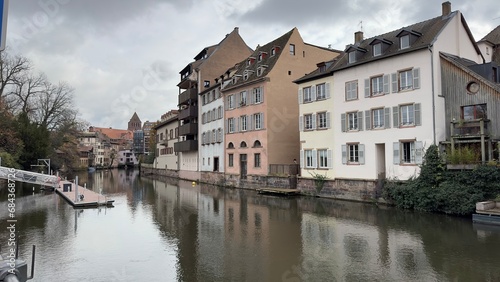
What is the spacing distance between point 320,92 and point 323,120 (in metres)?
2.16

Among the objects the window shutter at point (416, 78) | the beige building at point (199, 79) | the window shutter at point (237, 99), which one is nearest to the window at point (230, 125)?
the window shutter at point (237, 99)

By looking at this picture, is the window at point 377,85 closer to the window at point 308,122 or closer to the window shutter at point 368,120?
the window shutter at point 368,120

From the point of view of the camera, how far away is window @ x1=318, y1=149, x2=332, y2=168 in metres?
27.1

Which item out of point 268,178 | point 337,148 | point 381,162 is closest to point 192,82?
point 268,178

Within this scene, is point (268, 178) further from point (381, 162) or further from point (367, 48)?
point (367, 48)

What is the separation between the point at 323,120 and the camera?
28.1 m

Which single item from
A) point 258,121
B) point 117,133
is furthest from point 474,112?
point 117,133

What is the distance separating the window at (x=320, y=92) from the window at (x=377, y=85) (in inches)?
174

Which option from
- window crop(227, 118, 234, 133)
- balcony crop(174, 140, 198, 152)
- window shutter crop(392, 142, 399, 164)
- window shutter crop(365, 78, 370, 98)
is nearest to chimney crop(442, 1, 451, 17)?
window shutter crop(365, 78, 370, 98)

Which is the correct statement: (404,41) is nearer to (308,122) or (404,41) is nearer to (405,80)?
(405,80)

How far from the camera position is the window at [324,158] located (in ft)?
89.0

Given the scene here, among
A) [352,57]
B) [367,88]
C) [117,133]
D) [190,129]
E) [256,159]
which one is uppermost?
[117,133]

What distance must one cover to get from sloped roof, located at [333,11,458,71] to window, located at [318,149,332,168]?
6.08m

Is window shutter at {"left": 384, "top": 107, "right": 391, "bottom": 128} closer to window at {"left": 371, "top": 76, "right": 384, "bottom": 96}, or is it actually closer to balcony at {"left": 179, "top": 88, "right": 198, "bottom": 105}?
window at {"left": 371, "top": 76, "right": 384, "bottom": 96}
